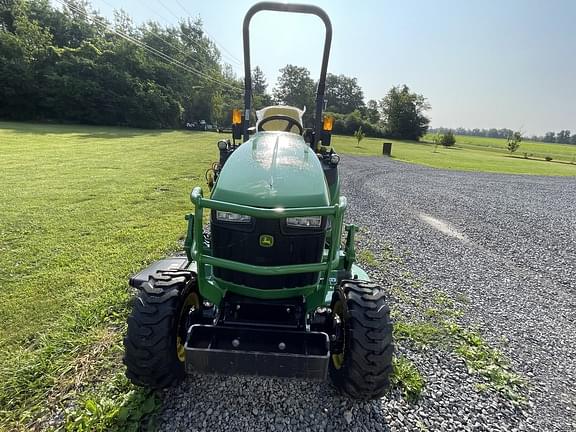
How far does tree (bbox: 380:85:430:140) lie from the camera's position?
6122 cm

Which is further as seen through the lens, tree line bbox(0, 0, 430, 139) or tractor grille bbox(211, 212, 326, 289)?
tree line bbox(0, 0, 430, 139)

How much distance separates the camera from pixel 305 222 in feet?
7.34

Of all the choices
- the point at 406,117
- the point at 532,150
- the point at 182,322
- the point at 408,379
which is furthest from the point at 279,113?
the point at 532,150

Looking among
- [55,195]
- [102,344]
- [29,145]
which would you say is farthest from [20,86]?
[102,344]

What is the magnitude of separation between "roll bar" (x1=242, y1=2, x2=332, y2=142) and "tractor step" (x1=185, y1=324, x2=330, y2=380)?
2.49 metres

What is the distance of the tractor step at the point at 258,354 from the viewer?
196 cm

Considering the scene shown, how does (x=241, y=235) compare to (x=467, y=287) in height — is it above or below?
above

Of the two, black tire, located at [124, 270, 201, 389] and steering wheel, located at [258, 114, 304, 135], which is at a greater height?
steering wheel, located at [258, 114, 304, 135]

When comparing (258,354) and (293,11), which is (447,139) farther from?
(258,354)

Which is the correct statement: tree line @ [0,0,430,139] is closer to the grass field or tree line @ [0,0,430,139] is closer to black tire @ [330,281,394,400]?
the grass field

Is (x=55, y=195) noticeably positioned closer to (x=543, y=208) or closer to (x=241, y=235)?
(x=241, y=235)

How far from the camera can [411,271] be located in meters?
4.72

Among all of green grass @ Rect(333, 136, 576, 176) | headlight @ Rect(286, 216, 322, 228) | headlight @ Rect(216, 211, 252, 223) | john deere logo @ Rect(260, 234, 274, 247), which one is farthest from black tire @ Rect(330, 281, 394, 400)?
green grass @ Rect(333, 136, 576, 176)

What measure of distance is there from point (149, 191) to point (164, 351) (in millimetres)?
6983
